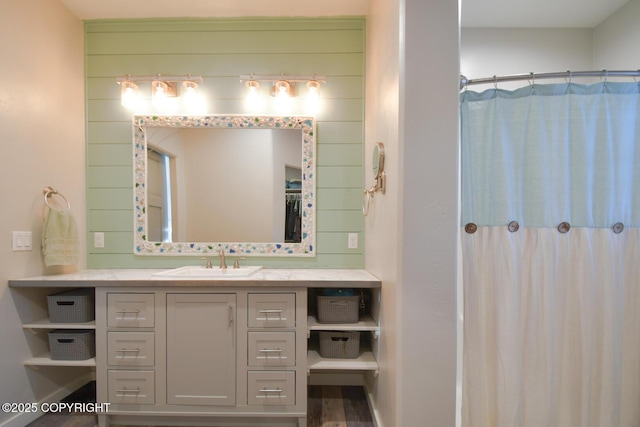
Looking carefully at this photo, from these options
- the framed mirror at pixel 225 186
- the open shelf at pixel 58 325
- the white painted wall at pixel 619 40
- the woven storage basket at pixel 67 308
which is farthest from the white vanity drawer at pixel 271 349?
the white painted wall at pixel 619 40

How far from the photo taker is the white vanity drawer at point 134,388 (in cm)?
179

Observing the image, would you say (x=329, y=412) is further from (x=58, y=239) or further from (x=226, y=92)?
(x=226, y=92)

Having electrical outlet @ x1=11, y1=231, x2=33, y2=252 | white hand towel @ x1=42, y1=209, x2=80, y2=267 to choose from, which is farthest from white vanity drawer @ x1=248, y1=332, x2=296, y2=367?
electrical outlet @ x1=11, y1=231, x2=33, y2=252

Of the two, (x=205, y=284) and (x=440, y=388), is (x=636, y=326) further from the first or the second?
(x=205, y=284)

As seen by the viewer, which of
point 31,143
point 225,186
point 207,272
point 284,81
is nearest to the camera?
point 31,143

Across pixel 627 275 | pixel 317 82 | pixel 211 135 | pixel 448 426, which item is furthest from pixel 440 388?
pixel 211 135

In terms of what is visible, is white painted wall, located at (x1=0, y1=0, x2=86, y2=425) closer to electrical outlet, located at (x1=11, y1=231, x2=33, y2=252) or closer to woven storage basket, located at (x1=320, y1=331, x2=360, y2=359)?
electrical outlet, located at (x1=11, y1=231, x2=33, y2=252)

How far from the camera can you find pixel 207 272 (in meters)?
2.11

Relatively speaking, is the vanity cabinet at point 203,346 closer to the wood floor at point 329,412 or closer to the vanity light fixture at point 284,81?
the wood floor at point 329,412

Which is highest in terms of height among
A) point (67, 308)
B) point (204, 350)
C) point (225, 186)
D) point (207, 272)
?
point (225, 186)

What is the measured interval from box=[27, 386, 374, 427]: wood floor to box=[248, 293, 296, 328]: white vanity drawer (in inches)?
26.6

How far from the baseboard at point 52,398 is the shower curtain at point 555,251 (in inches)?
101

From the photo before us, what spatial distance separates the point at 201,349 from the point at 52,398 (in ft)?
3.74

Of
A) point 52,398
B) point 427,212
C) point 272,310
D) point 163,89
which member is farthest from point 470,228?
point 52,398
